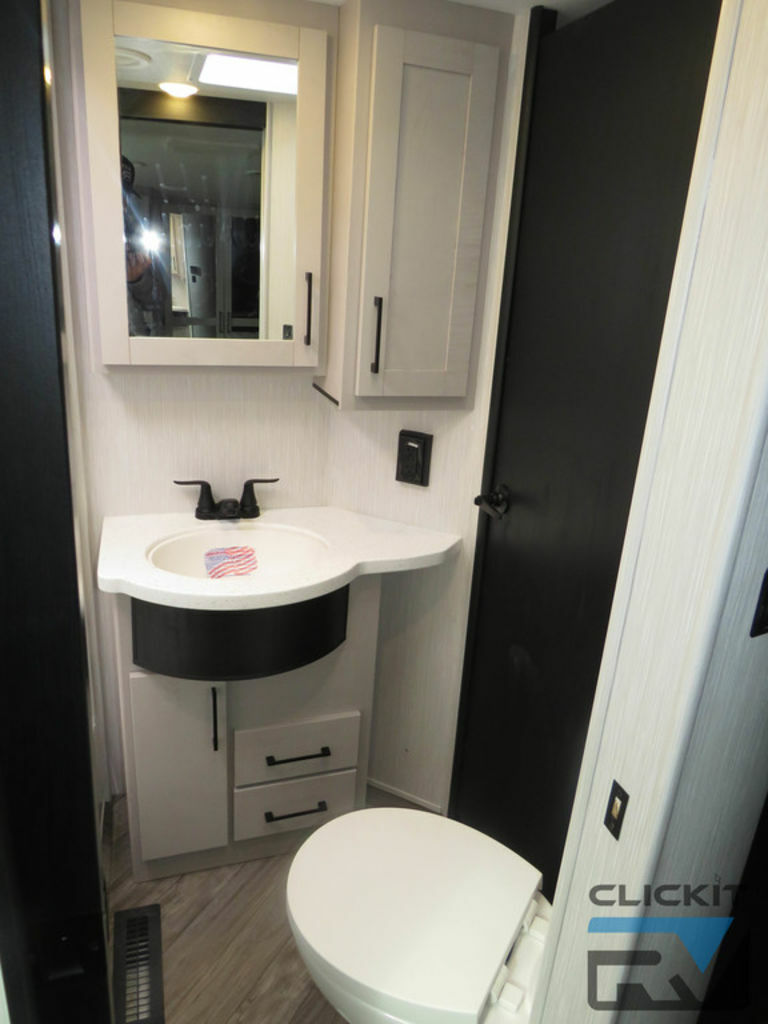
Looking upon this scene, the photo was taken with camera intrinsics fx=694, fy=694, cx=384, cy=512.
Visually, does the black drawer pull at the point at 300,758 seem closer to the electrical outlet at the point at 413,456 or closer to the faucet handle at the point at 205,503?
the faucet handle at the point at 205,503

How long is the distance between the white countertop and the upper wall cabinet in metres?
0.41

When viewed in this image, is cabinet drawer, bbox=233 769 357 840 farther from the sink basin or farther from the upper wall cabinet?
the upper wall cabinet

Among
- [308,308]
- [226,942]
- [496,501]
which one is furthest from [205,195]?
[226,942]

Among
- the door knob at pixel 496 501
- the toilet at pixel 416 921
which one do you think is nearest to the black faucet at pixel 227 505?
the door knob at pixel 496 501

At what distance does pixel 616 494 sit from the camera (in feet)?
4.04

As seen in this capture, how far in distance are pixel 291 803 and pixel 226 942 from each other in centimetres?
33

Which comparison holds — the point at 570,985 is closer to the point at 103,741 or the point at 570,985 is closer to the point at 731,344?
the point at 731,344

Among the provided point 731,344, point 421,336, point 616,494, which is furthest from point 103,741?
point 731,344

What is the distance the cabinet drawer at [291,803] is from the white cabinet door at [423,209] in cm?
100

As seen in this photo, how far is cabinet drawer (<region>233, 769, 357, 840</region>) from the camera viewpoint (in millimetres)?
1727

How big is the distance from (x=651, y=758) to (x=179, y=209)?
1.38 meters

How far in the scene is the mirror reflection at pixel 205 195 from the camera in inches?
55.5

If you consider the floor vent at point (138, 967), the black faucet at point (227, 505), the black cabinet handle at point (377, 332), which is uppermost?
the black cabinet handle at point (377, 332)

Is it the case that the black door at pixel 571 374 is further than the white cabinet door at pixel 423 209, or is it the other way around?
the white cabinet door at pixel 423 209
